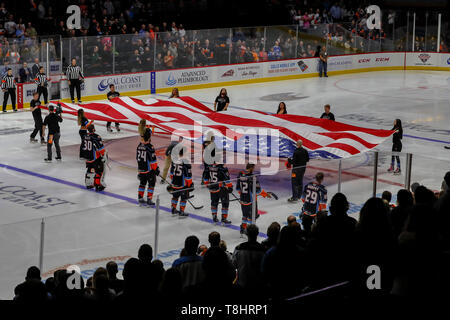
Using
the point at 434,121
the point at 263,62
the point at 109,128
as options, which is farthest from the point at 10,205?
the point at 263,62

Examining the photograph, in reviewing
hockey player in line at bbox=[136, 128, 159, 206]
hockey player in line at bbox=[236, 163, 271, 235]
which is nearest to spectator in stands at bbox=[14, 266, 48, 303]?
hockey player in line at bbox=[236, 163, 271, 235]

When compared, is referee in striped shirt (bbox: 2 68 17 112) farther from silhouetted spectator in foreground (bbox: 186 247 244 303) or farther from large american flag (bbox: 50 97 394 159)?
silhouetted spectator in foreground (bbox: 186 247 244 303)

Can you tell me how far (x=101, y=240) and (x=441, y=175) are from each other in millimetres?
6658

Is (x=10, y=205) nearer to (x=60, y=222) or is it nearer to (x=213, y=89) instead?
(x=60, y=222)

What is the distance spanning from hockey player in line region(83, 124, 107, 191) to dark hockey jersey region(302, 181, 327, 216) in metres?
5.16

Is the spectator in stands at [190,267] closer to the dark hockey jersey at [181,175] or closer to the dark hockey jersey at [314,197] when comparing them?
the dark hockey jersey at [314,197]

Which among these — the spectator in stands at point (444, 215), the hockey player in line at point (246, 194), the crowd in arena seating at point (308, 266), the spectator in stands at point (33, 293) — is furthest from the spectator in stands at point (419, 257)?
the hockey player in line at point (246, 194)

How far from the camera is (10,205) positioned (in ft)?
47.1

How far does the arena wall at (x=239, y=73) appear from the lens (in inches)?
1074

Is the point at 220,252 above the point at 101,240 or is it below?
above

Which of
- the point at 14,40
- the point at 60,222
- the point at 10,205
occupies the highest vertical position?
the point at 14,40

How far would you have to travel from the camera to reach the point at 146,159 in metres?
14.1
